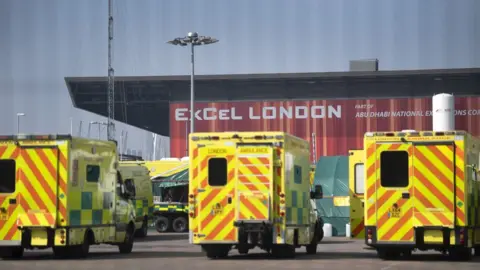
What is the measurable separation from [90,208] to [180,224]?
80.0 feet

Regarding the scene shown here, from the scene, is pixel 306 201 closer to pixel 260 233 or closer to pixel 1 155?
pixel 260 233

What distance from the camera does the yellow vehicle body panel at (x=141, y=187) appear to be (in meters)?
43.1

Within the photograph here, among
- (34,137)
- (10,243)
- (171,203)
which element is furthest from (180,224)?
(10,243)

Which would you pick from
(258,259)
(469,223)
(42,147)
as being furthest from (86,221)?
(469,223)

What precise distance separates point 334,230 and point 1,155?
23355 mm

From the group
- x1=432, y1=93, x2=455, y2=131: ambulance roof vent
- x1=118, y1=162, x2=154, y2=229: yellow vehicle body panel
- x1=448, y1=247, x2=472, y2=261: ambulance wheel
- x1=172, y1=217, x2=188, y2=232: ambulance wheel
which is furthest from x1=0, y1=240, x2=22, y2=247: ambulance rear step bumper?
x1=172, y1=217, x2=188, y2=232: ambulance wheel

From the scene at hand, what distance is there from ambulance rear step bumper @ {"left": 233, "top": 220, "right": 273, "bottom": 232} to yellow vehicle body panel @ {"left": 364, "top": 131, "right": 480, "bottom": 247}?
2279mm

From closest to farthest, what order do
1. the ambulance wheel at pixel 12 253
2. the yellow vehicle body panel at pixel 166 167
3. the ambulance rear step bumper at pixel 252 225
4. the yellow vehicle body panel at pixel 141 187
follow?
the ambulance rear step bumper at pixel 252 225 < the ambulance wheel at pixel 12 253 < the yellow vehicle body panel at pixel 141 187 < the yellow vehicle body panel at pixel 166 167

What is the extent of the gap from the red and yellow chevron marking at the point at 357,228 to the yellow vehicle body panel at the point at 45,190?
22.3 ft

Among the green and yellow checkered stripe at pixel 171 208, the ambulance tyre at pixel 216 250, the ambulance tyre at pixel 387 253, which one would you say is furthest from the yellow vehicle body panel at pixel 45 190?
the green and yellow checkered stripe at pixel 171 208

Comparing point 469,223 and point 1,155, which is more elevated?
point 1,155

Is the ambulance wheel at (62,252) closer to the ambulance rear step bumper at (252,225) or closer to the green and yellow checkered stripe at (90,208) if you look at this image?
the green and yellow checkered stripe at (90,208)

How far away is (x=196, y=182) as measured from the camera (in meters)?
25.0

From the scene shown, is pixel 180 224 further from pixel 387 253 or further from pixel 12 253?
pixel 387 253
